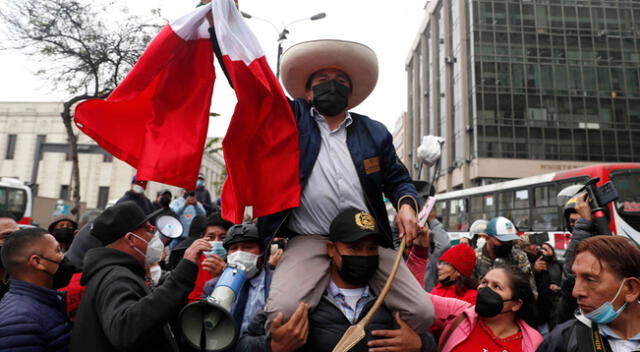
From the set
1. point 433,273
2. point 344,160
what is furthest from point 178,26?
point 433,273

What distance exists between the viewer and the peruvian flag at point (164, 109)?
2.84 m

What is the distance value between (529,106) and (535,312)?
123ft

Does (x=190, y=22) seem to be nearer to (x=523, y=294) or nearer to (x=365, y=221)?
(x=365, y=221)

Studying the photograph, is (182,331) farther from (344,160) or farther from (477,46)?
(477,46)

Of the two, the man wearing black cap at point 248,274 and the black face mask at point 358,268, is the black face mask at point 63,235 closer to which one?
the man wearing black cap at point 248,274

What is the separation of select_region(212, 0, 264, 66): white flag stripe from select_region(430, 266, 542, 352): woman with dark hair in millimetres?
2364

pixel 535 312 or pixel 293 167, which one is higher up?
pixel 293 167

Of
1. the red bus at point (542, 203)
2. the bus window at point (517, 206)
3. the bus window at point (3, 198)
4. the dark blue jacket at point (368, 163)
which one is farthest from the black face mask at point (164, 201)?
the bus window at point (517, 206)

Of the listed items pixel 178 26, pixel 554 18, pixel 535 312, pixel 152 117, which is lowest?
pixel 535 312

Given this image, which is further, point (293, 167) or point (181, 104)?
point (181, 104)

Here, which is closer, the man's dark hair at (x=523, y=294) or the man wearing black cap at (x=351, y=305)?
the man wearing black cap at (x=351, y=305)

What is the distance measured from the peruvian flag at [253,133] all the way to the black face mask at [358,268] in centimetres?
46

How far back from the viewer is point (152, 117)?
2.96 meters

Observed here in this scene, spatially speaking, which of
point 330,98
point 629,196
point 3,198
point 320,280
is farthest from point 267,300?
point 3,198
